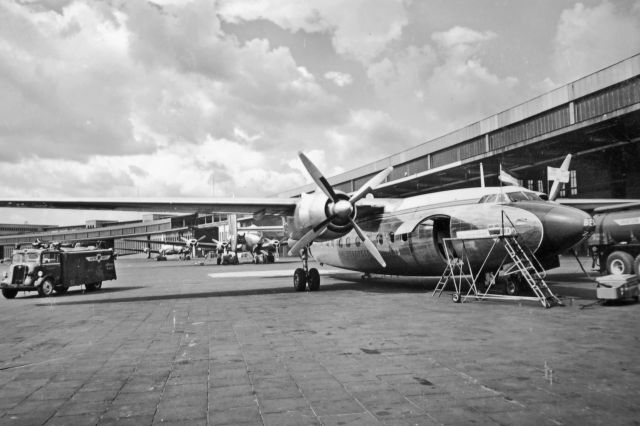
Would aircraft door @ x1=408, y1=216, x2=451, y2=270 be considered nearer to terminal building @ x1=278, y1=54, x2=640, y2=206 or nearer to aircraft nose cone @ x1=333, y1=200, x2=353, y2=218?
aircraft nose cone @ x1=333, y1=200, x2=353, y2=218

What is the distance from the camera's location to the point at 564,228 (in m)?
12.0

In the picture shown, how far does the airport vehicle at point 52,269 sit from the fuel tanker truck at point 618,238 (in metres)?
21.3

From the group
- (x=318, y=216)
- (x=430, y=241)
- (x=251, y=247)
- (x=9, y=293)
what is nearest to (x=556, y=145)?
(x=430, y=241)

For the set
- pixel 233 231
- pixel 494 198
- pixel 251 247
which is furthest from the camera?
pixel 251 247

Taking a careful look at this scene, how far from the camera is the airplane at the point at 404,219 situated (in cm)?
1237

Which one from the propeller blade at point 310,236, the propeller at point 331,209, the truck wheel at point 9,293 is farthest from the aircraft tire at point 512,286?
the truck wheel at point 9,293

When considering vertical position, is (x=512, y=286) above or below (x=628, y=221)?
below

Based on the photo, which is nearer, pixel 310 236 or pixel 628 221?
pixel 310 236

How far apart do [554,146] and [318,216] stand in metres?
21.5

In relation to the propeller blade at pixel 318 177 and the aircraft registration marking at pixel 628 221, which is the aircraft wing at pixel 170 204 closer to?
the propeller blade at pixel 318 177

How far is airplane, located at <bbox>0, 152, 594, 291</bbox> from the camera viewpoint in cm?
1237

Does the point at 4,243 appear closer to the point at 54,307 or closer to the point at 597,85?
the point at 54,307

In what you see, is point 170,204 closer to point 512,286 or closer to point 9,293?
point 9,293

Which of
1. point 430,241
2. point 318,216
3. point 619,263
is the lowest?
point 619,263
